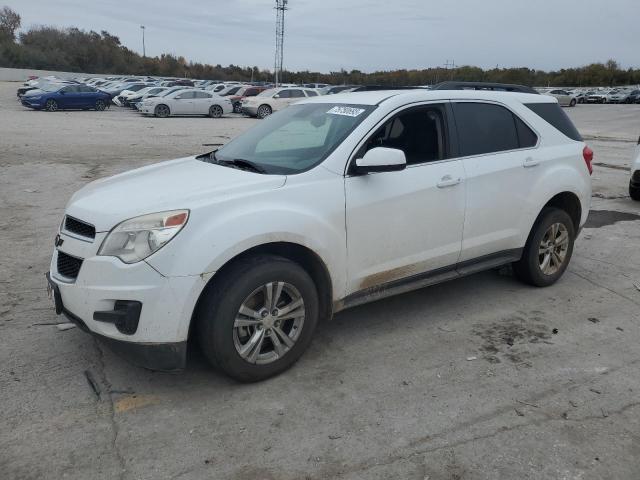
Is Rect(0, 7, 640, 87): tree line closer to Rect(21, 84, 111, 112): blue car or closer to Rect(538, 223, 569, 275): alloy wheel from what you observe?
Rect(21, 84, 111, 112): blue car

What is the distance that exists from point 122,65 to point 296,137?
301 feet

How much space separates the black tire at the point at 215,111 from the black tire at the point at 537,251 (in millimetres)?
26707

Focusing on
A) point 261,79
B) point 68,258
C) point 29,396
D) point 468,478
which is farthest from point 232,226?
point 261,79

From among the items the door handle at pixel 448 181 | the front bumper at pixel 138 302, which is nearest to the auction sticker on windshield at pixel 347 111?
the door handle at pixel 448 181

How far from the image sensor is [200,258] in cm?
314

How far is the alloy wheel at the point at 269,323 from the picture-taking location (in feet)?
11.0

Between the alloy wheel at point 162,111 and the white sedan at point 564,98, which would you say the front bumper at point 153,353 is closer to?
the alloy wheel at point 162,111

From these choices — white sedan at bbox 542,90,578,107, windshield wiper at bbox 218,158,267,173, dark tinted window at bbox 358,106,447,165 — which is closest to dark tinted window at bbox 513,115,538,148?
dark tinted window at bbox 358,106,447,165

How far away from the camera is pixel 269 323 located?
3457 millimetres

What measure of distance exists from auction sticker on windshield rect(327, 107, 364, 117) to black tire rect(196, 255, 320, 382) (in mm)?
1292

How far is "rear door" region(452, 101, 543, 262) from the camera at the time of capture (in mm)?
4477

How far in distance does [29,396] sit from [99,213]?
1.16 m

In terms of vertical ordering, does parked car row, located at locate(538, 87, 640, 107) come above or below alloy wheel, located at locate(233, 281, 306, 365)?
above

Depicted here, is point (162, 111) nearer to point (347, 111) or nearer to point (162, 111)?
point (162, 111)
